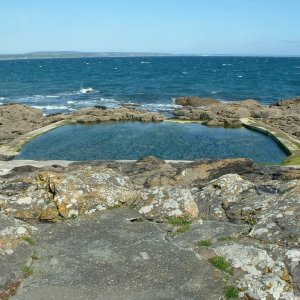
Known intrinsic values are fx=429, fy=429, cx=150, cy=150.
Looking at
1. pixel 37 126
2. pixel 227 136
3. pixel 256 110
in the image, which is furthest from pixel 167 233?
pixel 256 110

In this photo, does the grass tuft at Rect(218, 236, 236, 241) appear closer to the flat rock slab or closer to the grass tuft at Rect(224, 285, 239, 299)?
the flat rock slab

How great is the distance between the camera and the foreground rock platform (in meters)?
10.5

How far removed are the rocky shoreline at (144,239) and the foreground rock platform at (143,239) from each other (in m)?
0.03

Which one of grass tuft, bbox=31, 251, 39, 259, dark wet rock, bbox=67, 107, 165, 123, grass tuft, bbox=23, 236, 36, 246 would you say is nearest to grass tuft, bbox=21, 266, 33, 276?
grass tuft, bbox=31, 251, 39, 259

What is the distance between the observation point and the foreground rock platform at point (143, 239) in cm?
1047

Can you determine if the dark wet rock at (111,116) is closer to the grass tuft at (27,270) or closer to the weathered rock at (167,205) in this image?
the weathered rock at (167,205)

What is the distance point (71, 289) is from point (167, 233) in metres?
3.99

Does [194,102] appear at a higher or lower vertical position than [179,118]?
higher

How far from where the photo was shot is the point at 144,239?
42.3 feet

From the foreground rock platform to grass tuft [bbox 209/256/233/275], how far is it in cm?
3

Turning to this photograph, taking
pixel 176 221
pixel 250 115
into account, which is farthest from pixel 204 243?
pixel 250 115

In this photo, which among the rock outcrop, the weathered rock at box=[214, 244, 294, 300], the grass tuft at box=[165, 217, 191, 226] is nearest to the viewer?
the weathered rock at box=[214, 244, 294, 300]

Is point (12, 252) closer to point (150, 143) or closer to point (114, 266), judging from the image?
point (114, 266)

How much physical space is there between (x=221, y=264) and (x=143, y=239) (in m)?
2.69
